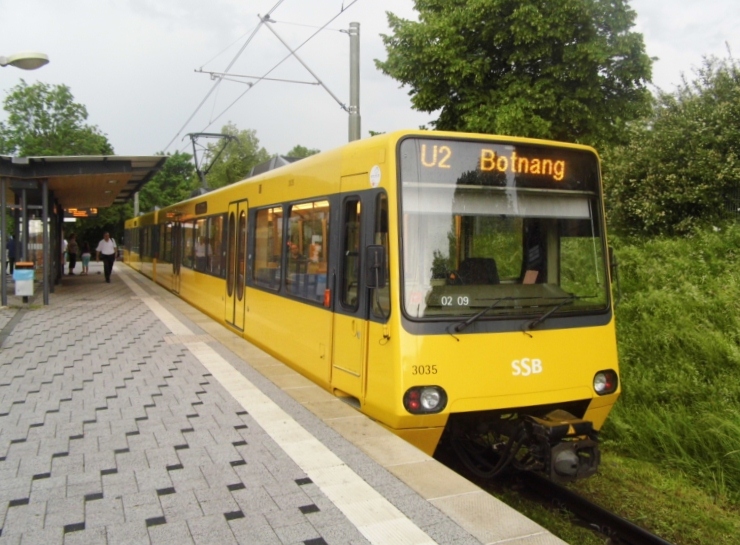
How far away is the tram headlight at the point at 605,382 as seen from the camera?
222 inches

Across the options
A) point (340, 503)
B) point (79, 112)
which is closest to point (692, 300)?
point (340, 503)

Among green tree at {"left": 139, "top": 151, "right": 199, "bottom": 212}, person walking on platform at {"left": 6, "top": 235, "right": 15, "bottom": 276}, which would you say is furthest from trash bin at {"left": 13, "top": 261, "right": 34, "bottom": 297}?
green tree at {"left": 139, "top": 151, "right": 199, "bottom": 212}

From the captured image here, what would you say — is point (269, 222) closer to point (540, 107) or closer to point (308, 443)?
point (308, 443)

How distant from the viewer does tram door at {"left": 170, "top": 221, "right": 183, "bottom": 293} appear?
58.4ft

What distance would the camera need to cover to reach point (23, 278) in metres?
15.2

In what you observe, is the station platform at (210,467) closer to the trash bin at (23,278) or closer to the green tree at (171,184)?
the trash bin at (23,278)

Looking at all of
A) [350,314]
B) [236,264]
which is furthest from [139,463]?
[236,264]

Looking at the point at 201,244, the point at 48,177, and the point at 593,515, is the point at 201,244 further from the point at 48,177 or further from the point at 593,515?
the point at 593,515

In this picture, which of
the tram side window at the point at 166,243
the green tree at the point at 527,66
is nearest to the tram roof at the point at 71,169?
the tram side window at the point at 166,243

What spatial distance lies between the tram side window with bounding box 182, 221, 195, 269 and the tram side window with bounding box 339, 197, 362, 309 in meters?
10.0

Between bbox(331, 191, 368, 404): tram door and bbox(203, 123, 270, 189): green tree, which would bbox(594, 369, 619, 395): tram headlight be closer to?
bbox(331, 191, 368, 404): tram door

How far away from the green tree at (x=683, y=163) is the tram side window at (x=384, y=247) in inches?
306

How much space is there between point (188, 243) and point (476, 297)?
12310 millimetres

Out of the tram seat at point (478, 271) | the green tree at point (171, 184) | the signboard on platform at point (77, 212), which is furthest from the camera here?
the green tree at point (171, 184)
